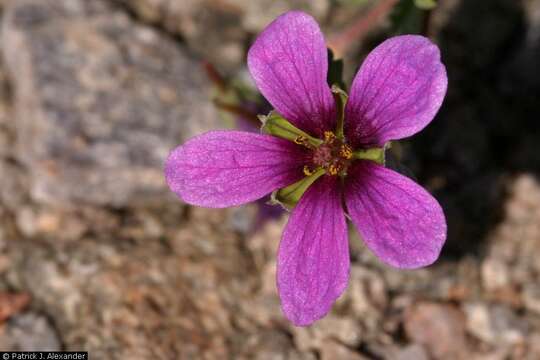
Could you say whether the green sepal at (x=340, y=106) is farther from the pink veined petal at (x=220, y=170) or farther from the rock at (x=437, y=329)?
the rock at (x=437, y=329)

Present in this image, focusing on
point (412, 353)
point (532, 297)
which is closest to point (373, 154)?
point (412, 353)

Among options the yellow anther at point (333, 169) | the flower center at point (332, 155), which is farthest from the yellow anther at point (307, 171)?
the yellow anther at point (333, 169)

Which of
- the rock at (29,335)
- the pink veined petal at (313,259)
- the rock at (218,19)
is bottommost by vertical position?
the rock at (29,335)

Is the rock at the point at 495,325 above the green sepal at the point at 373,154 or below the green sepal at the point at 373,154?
above

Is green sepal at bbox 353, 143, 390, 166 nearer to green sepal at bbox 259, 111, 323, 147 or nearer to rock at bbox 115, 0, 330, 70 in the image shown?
green sepal at bbox 259, 111, 323, 147

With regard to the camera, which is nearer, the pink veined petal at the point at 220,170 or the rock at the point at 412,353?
the pink veined petal at the point at 220,170

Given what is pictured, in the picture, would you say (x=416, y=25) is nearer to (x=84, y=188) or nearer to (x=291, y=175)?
(x=291, y=175)
